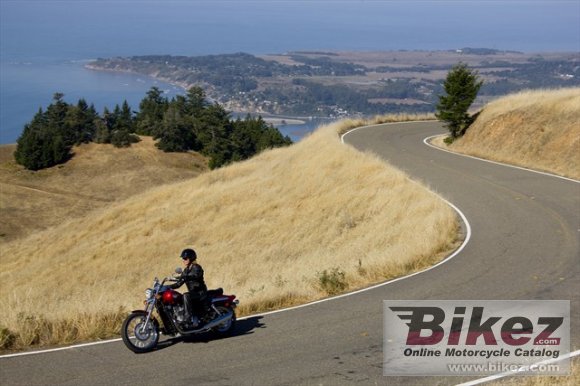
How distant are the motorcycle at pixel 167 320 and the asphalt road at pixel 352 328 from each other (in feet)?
0.63

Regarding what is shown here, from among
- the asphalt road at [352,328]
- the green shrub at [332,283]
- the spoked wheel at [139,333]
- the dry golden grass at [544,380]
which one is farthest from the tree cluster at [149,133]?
the dry golden grass at [544,380]

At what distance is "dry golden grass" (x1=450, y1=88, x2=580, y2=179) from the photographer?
1127 inches

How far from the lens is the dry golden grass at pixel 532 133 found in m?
28.6

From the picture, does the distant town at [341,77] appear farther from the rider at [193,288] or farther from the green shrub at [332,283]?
the rider at [193,288]

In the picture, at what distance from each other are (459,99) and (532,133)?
664cm

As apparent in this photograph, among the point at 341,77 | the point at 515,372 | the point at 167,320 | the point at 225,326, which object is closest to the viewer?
the point at 515,372

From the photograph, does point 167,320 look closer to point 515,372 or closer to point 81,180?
point 515,372

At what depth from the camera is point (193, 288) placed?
9820 mm

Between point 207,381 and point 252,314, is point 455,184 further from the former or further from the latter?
point 207,381

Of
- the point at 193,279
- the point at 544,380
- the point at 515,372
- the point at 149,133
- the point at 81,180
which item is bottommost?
the point at 81,180

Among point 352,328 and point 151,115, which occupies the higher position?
point 352,328

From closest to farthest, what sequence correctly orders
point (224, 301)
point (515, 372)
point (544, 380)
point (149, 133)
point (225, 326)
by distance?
1. point (544, 380)
2. point (515, 372)
3. point (225, 326)
4. point (224, 301)
5. point (149, 133)

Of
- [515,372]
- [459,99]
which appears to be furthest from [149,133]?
[515,372]

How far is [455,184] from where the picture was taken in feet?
84.2
